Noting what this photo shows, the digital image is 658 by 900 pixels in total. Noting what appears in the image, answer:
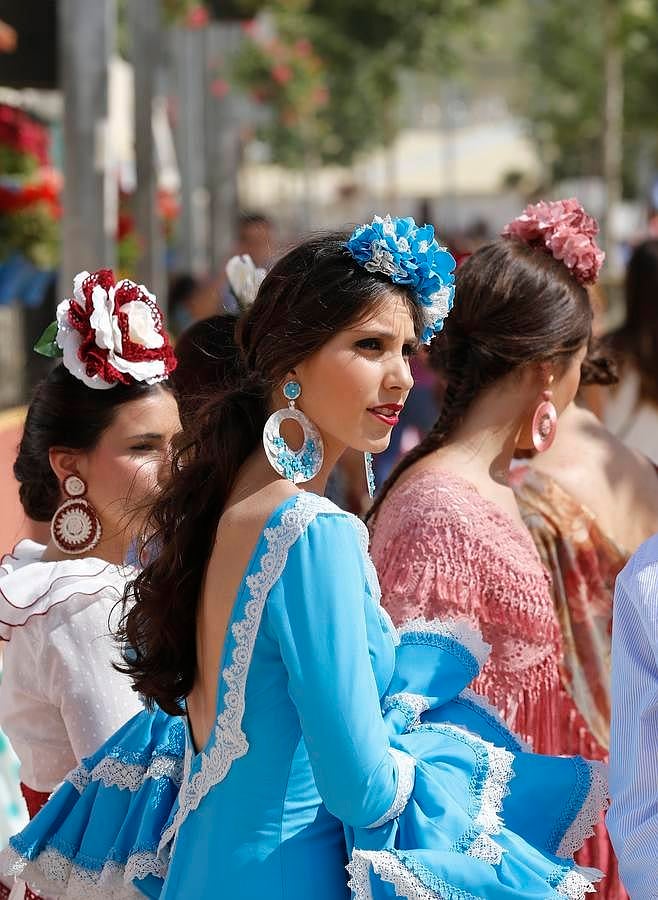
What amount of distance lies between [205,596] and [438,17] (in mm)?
18204

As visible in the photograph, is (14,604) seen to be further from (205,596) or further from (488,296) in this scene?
(488,296)

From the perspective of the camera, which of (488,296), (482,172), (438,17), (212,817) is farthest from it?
(482,172)

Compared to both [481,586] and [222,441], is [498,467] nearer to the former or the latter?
[481,586]

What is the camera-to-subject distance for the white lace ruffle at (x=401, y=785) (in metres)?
2.09

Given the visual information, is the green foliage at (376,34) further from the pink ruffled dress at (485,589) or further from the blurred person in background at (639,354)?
the pink ruffled dress at (485,589)

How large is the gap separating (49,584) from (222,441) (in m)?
0.64

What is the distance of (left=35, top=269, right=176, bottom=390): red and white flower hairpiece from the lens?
2.94 metres

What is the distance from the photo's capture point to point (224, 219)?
58.5 feet

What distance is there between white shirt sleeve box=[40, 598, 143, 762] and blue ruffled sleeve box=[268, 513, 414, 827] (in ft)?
2.31

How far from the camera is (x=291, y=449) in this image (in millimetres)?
2270

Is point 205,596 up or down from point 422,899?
up

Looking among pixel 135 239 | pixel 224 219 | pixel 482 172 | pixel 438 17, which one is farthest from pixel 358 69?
pixel 482 172

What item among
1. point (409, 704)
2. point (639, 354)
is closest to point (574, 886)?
point (409, 704)

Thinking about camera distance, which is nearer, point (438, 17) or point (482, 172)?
point (438, 17)
